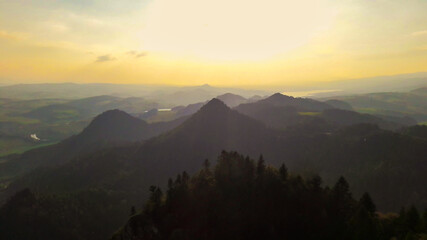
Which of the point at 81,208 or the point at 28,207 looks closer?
the point at 28,207

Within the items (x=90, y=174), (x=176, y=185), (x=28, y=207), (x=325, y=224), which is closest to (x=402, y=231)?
(x=325, y=224)

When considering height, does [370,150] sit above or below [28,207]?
above

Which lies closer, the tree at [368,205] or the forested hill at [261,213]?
the forested hill at [261,213]

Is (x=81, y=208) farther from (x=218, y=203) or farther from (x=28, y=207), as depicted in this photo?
(x=218, y=203)

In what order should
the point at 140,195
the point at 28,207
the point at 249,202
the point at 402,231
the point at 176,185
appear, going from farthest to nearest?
the point at 140,195 → the point at 28,207 → the point at 176,185 → the point at 249,202 → the point at 402,231

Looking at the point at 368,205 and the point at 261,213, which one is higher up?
the point at 368,205

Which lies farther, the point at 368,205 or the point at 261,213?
the point at 261,213

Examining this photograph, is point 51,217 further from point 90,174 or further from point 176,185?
point 176,185

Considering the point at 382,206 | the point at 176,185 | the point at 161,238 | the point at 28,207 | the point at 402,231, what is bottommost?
the point at 382,206

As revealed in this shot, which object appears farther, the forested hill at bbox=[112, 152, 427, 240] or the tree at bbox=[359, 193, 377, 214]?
the tree at bbox=[359, 193, 377, 214]

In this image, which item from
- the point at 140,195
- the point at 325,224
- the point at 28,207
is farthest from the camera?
the point at 140,195
